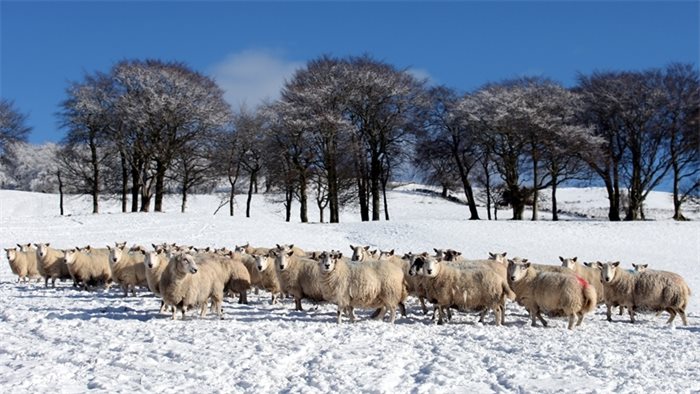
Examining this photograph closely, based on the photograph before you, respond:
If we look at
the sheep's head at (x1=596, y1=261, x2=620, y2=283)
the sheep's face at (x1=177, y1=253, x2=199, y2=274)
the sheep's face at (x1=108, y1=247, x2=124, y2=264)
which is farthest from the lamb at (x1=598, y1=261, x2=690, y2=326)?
the sheep's face at (x1=108, y1=247, x2=124, y2=264)

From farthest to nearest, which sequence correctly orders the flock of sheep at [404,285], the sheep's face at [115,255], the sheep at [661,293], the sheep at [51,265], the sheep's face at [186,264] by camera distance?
the sheep at [51,265]
the sheep's face at [115,255]
the sheep at [661,293]
the flock of sheep at [404,285]
the sheep's face at [186,264]

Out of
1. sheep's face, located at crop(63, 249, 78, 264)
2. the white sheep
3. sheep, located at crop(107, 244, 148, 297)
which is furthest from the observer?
sheep's face, located at crop(63, 249, 78, 264)

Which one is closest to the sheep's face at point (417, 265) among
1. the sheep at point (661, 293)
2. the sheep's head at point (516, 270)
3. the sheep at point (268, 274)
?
the sheep's head at point (516, 270)

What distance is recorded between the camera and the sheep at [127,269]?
17922 millimetres

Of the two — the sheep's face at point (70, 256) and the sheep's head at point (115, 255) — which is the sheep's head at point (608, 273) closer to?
the sheep's head at point (115, 255)

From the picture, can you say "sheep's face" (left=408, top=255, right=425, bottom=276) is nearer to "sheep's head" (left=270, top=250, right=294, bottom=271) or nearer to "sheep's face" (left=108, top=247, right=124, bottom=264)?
"sheep's head" (left=270, top=250, right=294, bottom=271)

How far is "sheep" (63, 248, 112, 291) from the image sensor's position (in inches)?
786

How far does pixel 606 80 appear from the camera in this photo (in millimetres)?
45812

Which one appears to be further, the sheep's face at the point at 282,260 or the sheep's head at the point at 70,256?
the sheep's head at the point at 70,256

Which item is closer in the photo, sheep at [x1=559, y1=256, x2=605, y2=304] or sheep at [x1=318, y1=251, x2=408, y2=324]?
sheep at [x1=318, y1=251, x2=408, y2=324]

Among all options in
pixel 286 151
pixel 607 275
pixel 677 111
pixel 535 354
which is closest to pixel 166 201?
pixel 286 151

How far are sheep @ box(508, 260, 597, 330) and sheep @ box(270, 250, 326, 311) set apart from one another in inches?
177

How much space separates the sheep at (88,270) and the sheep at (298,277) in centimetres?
692

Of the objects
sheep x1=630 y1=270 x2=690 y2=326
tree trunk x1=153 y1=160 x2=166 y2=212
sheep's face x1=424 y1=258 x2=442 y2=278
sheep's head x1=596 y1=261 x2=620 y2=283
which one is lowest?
sheep x1=630 y1=270 x2=690 y2=326
